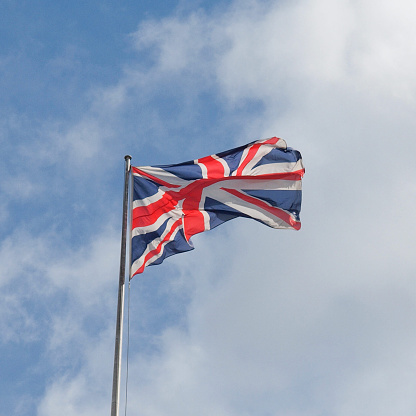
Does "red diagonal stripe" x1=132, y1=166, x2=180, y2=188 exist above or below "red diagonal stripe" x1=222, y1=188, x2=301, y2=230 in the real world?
above

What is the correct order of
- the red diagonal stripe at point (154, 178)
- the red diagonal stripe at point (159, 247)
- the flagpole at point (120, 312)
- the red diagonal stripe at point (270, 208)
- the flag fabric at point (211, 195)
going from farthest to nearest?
the red diagonal stripe at point (270, 208) → the red diagonal stripe at point (154, 178) → the flag fabric at point (211, 195) → the red diagonal stripe at point (159, 247) → the flagpole at point (120, 312)

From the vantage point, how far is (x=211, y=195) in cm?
2761

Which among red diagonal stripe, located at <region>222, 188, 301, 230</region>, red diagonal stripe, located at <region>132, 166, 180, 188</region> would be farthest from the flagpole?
red diagonal stripe, located at <region>222, 188, 301, 230</region>

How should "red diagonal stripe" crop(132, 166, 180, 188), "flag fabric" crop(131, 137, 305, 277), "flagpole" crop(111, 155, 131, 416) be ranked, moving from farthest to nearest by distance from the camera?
"red diagonal stripe" crop(132, 166, 180, 188)
"flag fabric" crop(131, 137, 305, 277)
"flagpole" crop(111, 155, 131, 416)

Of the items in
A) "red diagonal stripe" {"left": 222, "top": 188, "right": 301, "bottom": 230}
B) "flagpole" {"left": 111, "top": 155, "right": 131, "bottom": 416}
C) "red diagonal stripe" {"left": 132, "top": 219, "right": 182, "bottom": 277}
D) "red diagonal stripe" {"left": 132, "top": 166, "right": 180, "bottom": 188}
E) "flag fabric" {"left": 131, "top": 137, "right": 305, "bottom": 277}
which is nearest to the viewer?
"flagpole" {"left": 111, "top": 155, "right": 131, "bottom": 416}

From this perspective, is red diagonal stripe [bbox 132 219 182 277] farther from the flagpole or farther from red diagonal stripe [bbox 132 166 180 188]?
red diagonal stripe [bbox 132 166 180 188]

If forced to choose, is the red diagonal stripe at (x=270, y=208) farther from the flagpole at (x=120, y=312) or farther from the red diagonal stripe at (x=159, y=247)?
the flagpole at (x=120, y=312)

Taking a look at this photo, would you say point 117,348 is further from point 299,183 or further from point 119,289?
point 299,183

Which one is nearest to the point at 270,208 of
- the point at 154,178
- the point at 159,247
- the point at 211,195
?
the point at 211,195

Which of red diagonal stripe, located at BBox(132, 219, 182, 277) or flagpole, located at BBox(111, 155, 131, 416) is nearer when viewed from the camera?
flagpole, located at BBox(111, 155, 131, 416)

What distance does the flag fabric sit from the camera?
1006 inches

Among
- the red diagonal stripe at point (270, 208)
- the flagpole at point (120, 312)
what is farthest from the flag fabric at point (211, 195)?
the flagpole at point (120, 312)

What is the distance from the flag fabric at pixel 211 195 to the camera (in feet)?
83.9

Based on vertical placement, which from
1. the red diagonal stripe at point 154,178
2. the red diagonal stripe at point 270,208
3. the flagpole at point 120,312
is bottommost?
the flagpole at point 120,312
